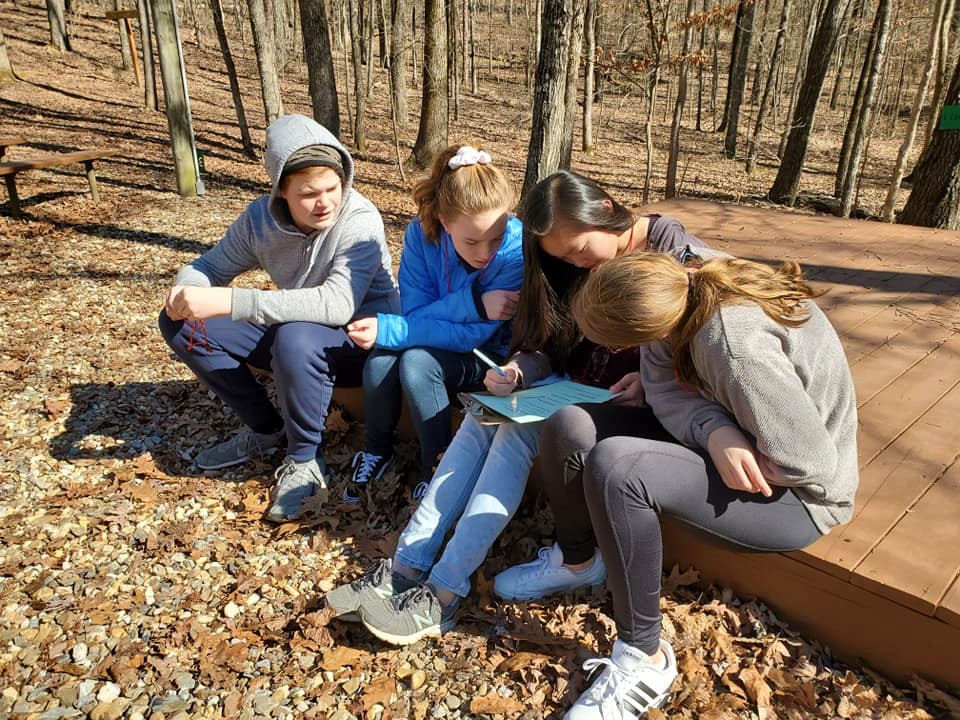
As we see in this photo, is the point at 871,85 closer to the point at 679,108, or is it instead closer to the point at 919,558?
the point at 679,108

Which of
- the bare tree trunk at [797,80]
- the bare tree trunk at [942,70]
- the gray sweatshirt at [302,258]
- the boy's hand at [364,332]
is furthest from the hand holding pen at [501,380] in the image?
the bare tree trunk at [797,80]

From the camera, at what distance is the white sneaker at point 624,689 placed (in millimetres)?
1689

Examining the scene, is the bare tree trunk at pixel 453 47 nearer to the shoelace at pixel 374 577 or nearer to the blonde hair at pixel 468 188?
the blonde hair at pixel 468 188

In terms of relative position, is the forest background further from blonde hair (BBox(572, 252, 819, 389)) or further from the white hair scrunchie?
blonde hair (BBox(572, 252, 819, 389))

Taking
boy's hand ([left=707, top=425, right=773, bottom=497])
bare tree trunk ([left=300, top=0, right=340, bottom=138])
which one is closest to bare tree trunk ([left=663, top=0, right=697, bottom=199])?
bare tree trunk ([left=300, top=0, right=340, bottom=138])

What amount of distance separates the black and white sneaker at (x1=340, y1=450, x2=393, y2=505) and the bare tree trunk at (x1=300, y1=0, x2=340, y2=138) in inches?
262

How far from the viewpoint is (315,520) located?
8.43 feet

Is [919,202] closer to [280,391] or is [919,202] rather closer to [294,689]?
[280,391]

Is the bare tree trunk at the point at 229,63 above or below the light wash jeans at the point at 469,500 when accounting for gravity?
above

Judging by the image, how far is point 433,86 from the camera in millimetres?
9492

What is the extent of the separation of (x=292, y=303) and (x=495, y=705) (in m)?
1.49

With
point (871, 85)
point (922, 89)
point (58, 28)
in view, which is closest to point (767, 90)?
point (871, 85)

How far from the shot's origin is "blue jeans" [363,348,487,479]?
242 cm

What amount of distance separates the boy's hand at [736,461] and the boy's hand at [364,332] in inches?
50.9
